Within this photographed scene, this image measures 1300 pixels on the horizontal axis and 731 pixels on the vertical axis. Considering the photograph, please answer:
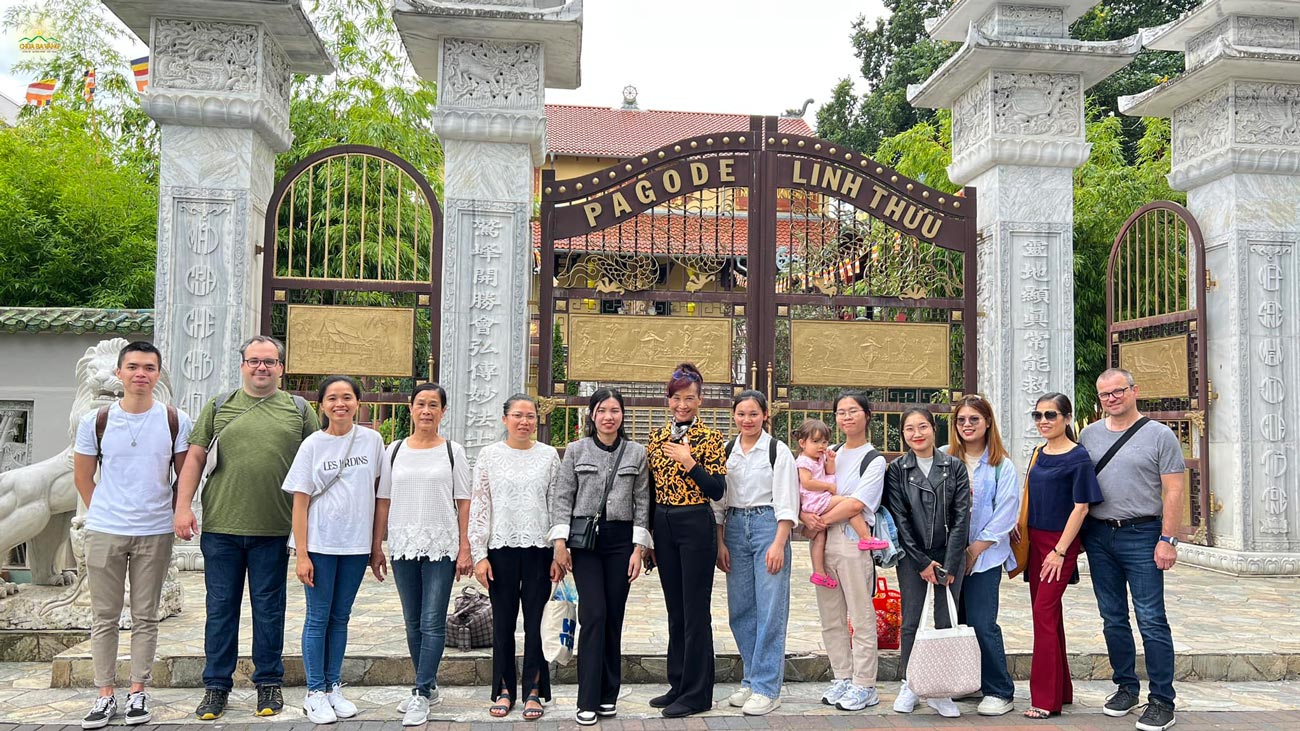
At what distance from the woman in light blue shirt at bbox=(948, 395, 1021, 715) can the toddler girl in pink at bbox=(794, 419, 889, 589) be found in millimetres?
394

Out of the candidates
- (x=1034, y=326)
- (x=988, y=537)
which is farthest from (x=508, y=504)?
(x=1034, y=326)

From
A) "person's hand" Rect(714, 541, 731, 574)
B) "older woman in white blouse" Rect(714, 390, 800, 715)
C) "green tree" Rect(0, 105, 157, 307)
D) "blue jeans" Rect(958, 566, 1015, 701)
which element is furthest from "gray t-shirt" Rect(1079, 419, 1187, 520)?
"green tree" Rect(0, 105, 157, 307)

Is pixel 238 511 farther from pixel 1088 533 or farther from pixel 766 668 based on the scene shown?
pixel 1088 533

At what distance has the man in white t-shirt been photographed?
13.1 feet

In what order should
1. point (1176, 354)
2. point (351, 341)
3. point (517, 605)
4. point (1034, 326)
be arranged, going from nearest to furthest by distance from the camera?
point (517, 605) → point (351, 341) → point (1034, 326) → point (1176, 354)

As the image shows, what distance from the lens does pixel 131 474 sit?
4.02 meters

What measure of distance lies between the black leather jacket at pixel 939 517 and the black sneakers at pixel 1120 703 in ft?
2.93

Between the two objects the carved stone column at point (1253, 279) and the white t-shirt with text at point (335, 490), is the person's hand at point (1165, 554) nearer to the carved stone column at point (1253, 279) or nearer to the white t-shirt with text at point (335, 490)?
the white t-shirt with text at point (335, 490)

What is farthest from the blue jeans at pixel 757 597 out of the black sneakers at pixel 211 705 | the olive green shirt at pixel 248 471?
the black sneakers at pixel 211 705

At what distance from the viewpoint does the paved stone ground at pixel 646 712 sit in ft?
13.3

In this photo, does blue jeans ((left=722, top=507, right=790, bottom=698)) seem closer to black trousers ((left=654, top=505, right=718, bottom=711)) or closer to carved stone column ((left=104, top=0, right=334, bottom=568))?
black trousers ((left=654, top=505, right=718, bottom=711))

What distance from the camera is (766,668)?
421cm

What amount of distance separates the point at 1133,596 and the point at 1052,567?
1.18 ft

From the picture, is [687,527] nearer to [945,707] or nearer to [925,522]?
[925,522]
